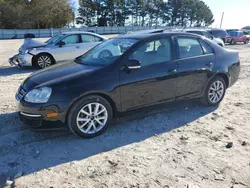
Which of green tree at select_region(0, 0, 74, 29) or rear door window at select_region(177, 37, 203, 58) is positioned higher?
green tree at select_region(0, 0, 74, 29)

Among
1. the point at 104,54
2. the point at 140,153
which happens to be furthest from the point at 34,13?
the point at 140,153

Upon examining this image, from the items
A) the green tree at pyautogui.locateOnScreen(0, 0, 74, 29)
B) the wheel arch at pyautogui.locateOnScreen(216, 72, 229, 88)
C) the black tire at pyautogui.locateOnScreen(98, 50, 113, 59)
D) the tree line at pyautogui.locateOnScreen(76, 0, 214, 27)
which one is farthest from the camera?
the tree line at pyautogui.locateOnScreen(76, 0, 214, 27)

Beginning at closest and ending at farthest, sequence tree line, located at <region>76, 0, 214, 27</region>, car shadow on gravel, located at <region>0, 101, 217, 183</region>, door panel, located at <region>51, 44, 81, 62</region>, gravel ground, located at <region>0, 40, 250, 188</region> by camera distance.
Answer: gravel ground, located at <region>0, 40, 250, 188</region>
car shadow on gravel, located at <region>0, 101, 217, 183</region>
door panel, located at <region>51, 44, 81, 62</region>
tree line, located at <region>76, 0, 214, 27</region>

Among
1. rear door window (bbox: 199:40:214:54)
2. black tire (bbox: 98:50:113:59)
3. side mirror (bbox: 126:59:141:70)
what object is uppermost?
rear door window (bbox: 199:40:214:54)

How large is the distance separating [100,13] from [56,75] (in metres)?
63.2

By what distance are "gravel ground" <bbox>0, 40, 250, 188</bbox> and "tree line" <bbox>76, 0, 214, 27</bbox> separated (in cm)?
6158

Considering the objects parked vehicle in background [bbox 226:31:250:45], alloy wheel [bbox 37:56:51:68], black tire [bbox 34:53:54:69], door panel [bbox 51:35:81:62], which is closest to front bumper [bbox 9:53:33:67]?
black tire [bbox 34:53:54:69]

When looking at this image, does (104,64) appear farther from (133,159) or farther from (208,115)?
(208,115)

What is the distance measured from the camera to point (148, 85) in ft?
13.4

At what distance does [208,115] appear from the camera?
4652mm

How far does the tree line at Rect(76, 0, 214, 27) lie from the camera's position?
6241 centimetres

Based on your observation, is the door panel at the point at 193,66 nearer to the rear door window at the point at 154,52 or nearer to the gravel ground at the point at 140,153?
the rear door window at the point at 154,52

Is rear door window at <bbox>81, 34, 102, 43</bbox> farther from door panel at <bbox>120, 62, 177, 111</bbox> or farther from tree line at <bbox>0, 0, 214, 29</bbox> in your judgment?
tree line at <bbox>0, 0, 214, 29</bbox>

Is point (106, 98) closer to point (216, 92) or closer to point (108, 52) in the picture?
point (108, 52)
